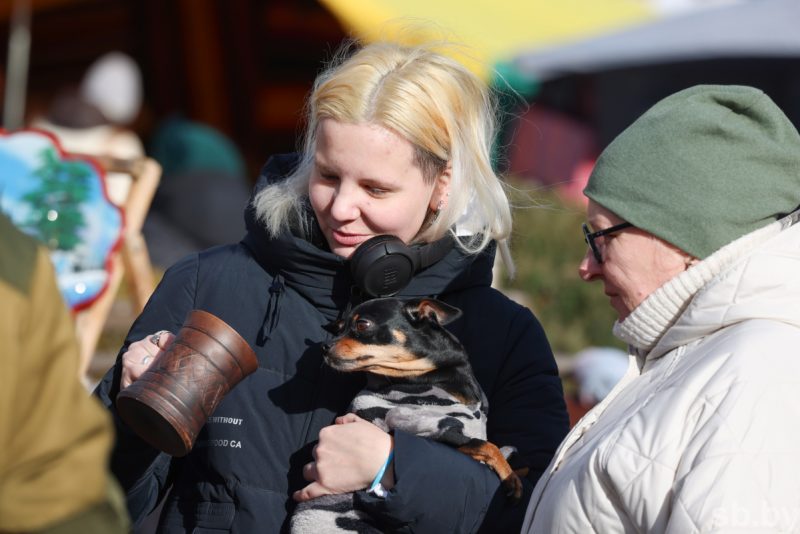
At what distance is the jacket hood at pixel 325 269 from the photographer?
2.49 metres

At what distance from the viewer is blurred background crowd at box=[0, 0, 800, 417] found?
8.75 meters

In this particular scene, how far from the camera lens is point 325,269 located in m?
2.51

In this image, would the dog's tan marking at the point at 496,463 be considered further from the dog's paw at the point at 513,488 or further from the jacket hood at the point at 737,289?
the jacket hood at the point at 737,289

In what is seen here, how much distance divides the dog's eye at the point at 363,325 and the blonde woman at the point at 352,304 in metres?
0.07

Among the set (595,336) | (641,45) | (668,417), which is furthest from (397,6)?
(668,417)

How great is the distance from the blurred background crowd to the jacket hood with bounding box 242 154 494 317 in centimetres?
553

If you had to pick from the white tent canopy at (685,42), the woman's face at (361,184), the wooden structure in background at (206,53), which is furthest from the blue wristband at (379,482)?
the wooden structure in background at (206,53)

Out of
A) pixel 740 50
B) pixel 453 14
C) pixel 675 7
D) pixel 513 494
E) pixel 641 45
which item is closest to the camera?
pixel 513 494

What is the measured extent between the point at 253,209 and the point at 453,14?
34.5 ft

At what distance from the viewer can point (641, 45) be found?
11742mm

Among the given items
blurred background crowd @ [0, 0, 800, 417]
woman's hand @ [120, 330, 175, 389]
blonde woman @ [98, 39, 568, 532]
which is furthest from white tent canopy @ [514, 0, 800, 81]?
woman's hand @ [120, 330, 175, 389]

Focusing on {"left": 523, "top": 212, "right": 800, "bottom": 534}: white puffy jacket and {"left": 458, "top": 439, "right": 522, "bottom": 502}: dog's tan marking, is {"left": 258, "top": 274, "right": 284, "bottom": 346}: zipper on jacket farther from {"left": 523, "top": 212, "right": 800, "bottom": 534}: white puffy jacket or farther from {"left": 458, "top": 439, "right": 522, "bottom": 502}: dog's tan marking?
{"left": 523, "top": 212, "right": 800, "bottom": 534}: white puffy jacket

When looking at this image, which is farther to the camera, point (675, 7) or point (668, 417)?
point (675, 7)

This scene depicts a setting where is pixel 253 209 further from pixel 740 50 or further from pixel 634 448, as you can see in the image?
pixel 740 50
